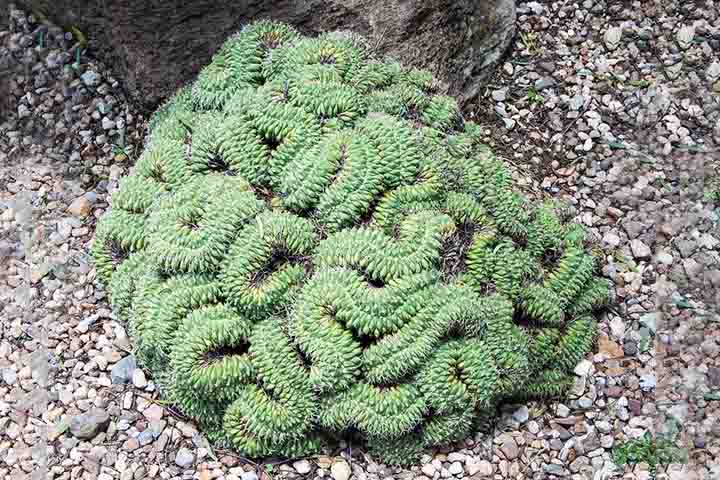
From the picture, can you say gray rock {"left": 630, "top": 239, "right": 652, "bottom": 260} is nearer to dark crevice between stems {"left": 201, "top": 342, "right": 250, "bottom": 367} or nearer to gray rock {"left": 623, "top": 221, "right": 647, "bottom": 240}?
gray rock {"left": 623, "top": 221, "right": 647, "bottom": 240}

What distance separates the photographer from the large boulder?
402 cm

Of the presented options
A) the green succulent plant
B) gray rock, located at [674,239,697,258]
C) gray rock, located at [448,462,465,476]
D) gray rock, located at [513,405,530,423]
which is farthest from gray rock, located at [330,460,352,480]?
gray rock, located at [674,239,697,258]

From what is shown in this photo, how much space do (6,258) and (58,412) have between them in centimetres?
89

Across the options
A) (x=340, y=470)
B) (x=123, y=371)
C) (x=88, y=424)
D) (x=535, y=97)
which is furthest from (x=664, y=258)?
(x=88, y=424)

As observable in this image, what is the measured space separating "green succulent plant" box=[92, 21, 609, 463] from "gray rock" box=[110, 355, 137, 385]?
0.38ft

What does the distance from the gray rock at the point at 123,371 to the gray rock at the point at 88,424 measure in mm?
181

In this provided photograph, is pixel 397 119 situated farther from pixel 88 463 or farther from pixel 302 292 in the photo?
pixel 88 463

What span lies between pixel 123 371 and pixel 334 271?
1.14 meters

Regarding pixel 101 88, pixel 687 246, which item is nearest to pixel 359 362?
pixel 687 246

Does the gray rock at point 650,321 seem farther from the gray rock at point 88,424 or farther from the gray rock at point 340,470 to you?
the gray rock at point 88,424

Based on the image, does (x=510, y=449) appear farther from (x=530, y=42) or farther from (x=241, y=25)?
(x=530, y=42)

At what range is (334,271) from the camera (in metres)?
3.22

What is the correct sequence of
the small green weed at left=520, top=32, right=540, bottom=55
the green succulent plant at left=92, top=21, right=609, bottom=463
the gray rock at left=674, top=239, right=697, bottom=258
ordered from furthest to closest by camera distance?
1. the small green weed at left=520, top=32, right=540, bottom=55
2. the gray rock at left=674, top=239, right=697, bottom=258
3. the green succulent plant at left=92, top=21, right=609, bottom=463

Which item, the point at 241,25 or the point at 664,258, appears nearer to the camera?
the point at 664,258
